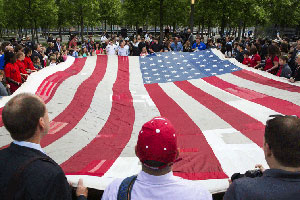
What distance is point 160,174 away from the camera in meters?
1.41

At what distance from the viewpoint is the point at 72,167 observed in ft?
10.3

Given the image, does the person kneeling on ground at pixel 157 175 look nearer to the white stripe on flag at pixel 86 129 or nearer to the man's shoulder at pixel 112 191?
the man's shoulder at pixel 112 191

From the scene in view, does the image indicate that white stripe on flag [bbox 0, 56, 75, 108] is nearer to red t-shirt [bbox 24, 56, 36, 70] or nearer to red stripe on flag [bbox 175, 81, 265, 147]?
red t-shirt [bbox 24, 56, 36, 70]

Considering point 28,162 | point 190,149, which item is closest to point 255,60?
point 190,149

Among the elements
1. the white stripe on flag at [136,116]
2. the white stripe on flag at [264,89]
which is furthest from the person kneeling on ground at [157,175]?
the white stripe on flag at [264,89]

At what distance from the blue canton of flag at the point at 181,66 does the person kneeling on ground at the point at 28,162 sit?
5985mm

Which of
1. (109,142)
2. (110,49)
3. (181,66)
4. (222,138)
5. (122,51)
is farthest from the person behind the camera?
(110,49)

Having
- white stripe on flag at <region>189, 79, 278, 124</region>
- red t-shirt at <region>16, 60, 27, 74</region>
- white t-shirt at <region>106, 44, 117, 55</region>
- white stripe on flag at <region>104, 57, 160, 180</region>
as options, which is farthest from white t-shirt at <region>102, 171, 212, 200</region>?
white t-shirt at <region>106, 44, 117, 55</region>

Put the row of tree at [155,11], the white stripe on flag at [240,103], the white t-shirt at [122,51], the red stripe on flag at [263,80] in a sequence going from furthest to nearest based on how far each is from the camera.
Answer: the row of tree at [155,11] < the white t-shirt at [122,51] < the red stripe on flag at [263,80] < the white stripe on flag at [240,103]

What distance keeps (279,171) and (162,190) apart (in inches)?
21.6

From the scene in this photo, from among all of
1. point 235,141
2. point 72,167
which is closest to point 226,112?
point 235,141

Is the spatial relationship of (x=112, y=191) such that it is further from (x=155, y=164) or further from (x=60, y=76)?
(x=60, y=76)

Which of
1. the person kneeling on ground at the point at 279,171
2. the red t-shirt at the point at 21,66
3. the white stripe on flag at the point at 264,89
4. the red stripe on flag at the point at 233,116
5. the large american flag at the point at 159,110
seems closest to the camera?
the person kneeling on ground at the point at 279,171

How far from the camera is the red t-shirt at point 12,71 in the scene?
5840 mm
